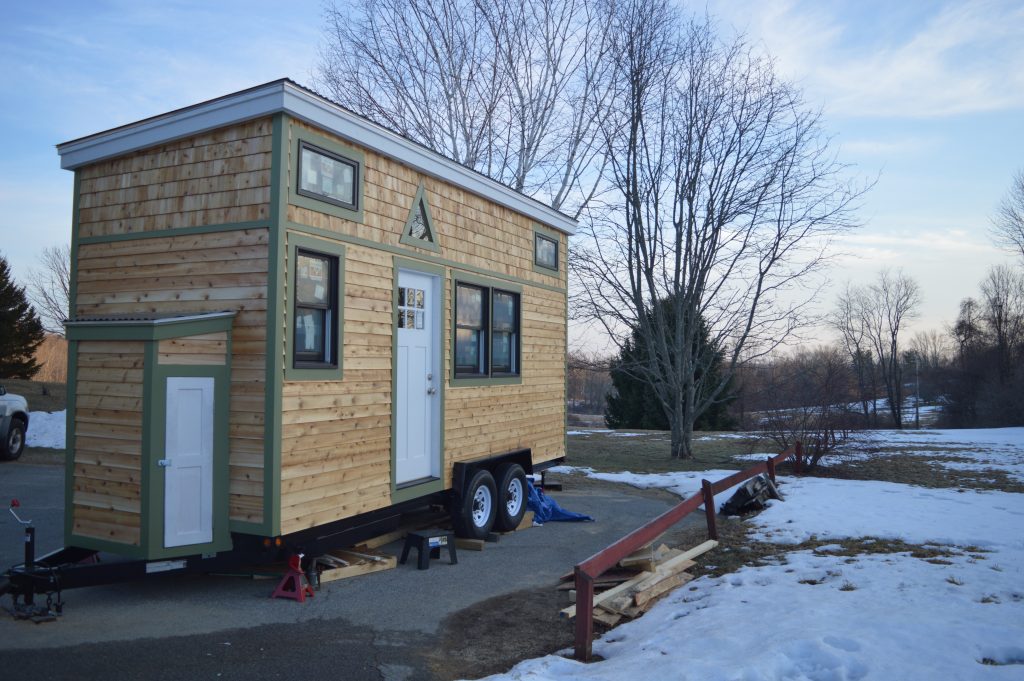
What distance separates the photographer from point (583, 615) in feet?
15.0

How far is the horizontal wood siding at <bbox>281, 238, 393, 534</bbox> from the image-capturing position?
18.6 ft

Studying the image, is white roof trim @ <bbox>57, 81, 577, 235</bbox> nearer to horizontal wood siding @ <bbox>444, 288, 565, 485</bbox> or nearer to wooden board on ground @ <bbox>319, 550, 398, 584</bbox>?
horizontal wood siding @ <bbox>444, 288, 565, 485</bbox>

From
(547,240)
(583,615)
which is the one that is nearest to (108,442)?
(583,615)

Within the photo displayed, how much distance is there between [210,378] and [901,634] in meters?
5.05

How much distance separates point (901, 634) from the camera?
4.34 meters

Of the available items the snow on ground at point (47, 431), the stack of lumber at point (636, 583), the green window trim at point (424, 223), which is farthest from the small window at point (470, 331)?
the snow on ground at point (47, 431)

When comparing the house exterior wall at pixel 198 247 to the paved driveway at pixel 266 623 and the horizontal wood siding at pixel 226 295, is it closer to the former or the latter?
the horizontal wood siding at pixel 226 295

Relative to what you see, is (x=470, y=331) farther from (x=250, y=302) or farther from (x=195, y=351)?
(x=195, y=351)

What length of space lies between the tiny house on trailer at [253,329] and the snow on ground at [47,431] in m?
12.6

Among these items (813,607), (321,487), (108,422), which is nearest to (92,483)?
(108,422)

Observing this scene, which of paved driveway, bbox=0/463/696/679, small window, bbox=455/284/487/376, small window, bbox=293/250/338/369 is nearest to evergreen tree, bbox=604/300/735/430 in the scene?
small window, bbox=455/284/487/376

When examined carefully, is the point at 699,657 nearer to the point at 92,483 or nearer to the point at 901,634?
the point at 901,634

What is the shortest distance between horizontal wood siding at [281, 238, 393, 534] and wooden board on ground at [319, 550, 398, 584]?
1.67ft

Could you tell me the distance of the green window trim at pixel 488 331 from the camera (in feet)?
26.6
